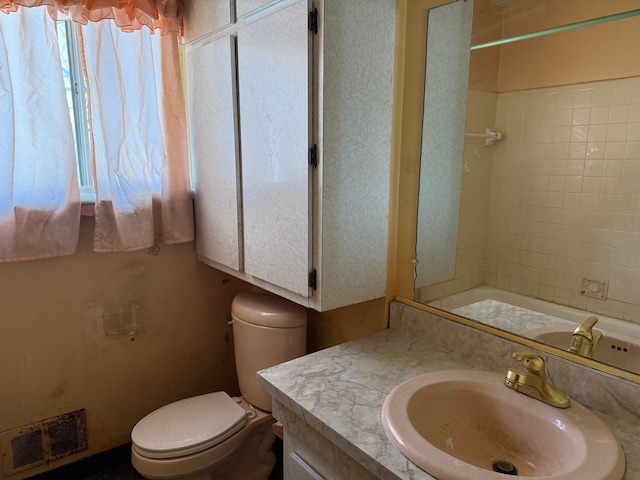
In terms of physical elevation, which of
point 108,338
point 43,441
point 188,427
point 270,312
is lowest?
point 43,441

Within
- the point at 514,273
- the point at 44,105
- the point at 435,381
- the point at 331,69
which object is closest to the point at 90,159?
the point at 44,105

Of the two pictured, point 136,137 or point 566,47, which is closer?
point 566,47

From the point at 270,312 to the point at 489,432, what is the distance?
87 cm

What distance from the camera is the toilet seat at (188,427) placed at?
4.94ft

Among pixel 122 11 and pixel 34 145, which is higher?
pixel 122 11

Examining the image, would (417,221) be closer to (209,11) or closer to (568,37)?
(568,37)

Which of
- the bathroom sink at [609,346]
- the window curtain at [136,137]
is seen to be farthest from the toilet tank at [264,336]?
the bathroom sink at [609,346]

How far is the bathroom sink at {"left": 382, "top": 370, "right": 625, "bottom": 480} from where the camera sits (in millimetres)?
801

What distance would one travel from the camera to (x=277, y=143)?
133 centimetres

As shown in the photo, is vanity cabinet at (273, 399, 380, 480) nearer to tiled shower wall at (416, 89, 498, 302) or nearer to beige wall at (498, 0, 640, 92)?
tiled shower wall at (416, 89, 498, 302)

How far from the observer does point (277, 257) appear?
1417 millimetres

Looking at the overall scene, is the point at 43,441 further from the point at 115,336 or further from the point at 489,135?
the point at 489,135

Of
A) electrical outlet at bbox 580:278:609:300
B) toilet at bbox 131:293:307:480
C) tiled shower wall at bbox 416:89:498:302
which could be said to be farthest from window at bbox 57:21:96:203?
electrical outlet at bbox 580:278:609:300

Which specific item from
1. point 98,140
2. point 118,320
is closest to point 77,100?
point 98,140
